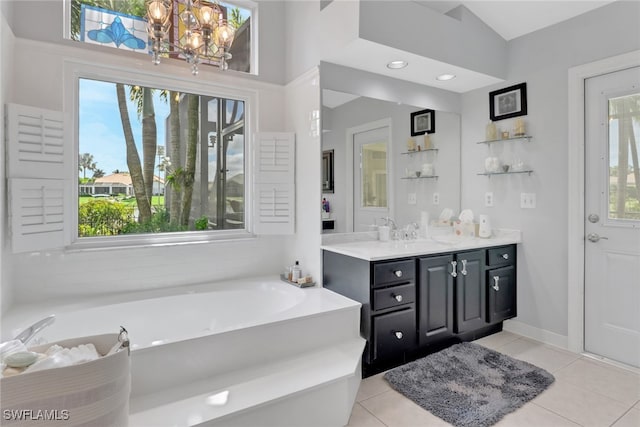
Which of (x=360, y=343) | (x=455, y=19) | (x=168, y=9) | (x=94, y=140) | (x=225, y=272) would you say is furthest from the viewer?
(x=225, y=272)

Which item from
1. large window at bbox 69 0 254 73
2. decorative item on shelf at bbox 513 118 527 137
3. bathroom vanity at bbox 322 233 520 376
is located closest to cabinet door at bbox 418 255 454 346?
bathroom vanity at bbox 322 233 520 376

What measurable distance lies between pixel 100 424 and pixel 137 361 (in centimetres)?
54

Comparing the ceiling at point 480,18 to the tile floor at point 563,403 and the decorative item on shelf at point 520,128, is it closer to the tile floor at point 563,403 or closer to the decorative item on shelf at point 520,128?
the decorative item on shelf at point 520,128

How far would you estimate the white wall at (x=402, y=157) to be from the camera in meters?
2.91

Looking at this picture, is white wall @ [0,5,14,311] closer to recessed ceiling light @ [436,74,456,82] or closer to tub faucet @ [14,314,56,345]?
tub faucet @ [14,314,56,345]

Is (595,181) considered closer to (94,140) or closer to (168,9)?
(168,9)

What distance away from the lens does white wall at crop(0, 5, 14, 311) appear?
2.05 m

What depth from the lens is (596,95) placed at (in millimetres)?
2654

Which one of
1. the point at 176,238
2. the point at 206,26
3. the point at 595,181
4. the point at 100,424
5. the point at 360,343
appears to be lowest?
the point at 360,343

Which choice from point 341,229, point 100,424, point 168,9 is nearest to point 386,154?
point 341,229

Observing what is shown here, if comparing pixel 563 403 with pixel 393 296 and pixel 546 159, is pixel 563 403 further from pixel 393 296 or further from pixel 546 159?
pixel 546 159

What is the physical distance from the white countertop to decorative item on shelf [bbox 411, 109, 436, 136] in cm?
103

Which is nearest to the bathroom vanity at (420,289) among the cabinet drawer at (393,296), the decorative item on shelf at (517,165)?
the cabinet drawer at (393,296)

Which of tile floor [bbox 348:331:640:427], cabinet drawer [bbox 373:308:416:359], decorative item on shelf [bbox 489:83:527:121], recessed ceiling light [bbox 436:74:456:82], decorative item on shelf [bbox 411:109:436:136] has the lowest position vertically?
tile floor [bbox 348:331:640:427]
